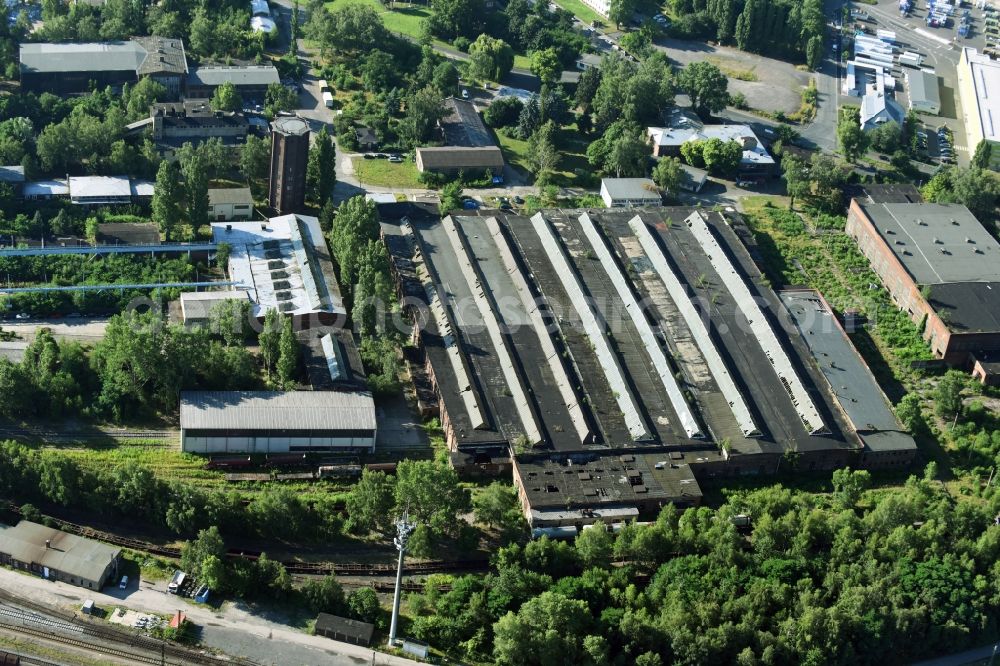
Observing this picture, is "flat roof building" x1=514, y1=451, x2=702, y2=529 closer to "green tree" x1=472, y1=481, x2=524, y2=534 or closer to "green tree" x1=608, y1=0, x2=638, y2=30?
"green tree" x1=472, y1=481, x2=524, y2=534

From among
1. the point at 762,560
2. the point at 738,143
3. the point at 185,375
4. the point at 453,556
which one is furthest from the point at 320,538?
the point at 738,143

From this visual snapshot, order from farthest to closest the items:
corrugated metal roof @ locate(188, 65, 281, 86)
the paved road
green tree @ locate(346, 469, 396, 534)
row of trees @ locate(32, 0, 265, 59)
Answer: row of trees @ locate(32, 0, 265, 59) < corrugated metal roof @ locate(188, 65, 281, 86) < green tree @ locate(346, 469, 396, 534) < the paved road

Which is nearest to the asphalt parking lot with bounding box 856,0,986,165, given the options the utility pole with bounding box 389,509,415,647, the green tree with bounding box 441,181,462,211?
the green tree with bounding box 441,181,462,211

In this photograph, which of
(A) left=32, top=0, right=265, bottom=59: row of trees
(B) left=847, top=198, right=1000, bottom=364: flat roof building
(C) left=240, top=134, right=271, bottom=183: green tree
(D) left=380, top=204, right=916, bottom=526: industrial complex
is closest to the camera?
(D) left=380, top=204, right=916, bottom=526: industrial complex

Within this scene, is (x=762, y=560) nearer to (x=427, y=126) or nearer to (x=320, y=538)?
(x=320, y=538)

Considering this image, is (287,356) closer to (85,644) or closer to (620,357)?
(620,357)

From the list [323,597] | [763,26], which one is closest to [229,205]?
[323,597]
